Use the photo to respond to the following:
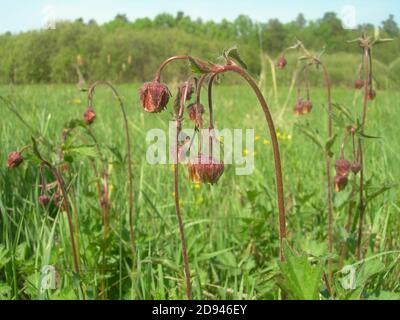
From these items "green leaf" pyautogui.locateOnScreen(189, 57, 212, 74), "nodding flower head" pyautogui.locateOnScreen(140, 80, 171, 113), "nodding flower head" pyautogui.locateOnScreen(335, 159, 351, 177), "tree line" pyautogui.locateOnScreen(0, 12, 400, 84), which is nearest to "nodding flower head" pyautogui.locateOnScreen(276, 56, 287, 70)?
"tree line" pyautogui.locateOnScreen(0, 12, 400, 84)

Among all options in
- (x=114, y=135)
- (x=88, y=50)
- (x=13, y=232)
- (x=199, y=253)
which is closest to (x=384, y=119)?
(x=114, y=135)

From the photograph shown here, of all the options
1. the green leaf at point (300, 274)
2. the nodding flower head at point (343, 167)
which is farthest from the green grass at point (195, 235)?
the nodding flower head at point (343, 167)

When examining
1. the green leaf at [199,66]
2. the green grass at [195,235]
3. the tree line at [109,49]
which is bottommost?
the green grass at [195,235]

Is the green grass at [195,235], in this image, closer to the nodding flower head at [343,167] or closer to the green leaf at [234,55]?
the nodding flower head at [343,167]

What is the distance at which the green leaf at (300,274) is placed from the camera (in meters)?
0.81

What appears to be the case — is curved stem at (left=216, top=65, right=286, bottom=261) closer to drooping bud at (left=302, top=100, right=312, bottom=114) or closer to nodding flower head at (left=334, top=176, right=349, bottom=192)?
nodding flower head at (left=334, top=176, right=349, bottom=192)

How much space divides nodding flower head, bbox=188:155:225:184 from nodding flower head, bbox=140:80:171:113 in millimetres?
120

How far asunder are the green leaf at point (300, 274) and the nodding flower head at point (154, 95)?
13.6 inches

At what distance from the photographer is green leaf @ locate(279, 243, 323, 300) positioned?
81 cm

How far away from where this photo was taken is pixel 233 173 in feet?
7.80

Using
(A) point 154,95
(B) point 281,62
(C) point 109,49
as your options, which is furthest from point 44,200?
(C) point 109,49

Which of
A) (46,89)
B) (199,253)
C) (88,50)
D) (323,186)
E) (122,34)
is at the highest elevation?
(122,34)
